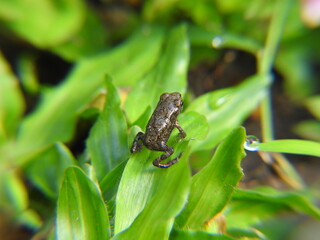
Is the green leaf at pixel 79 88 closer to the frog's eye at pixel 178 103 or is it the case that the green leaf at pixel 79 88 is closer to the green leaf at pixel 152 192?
the frog's eye at pixel 178 103

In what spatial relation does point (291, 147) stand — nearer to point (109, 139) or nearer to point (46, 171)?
point (109, 139)

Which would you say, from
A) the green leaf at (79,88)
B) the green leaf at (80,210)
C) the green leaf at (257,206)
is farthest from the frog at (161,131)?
the green leaf at (79,88)

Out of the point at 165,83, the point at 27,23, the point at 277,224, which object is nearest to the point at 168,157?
the point at 165,83

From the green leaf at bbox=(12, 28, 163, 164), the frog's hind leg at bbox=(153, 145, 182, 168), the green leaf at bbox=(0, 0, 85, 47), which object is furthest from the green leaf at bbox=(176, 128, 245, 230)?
the green leaf at bbox=(0, 0, 85, 47)

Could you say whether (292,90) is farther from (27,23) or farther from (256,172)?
(27,23)

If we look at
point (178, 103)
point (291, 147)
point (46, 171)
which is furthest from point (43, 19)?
point (291, 147)
